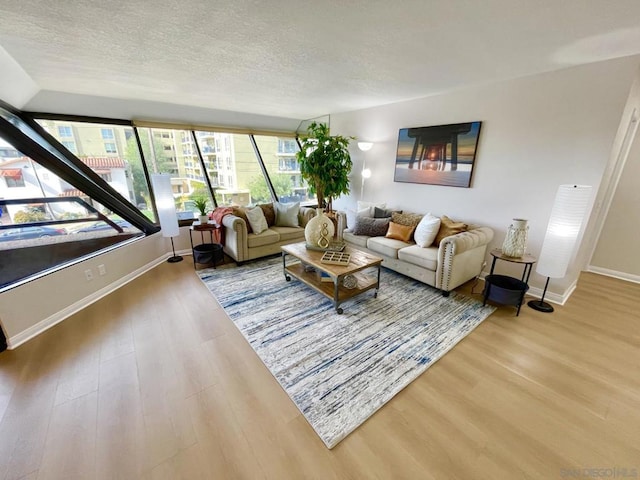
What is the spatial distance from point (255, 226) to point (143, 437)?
111 inches

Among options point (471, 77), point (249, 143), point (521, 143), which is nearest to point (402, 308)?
point (521, 143)

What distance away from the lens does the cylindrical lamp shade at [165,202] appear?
11.4 feet

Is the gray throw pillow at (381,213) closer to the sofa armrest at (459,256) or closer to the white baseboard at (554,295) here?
the sofa armrest at (459,256)

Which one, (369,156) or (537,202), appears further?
(369,156)

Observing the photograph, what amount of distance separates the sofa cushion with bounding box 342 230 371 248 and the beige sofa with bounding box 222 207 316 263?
2.59 ft

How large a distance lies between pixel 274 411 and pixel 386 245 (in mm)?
2378

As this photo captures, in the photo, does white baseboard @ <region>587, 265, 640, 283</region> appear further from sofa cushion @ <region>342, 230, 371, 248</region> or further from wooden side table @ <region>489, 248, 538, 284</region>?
sofa cushion @ <region>342, 230, 371, 248</region>

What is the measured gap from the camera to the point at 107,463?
1288 millimetres

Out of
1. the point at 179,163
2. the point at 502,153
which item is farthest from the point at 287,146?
the point at 502,153

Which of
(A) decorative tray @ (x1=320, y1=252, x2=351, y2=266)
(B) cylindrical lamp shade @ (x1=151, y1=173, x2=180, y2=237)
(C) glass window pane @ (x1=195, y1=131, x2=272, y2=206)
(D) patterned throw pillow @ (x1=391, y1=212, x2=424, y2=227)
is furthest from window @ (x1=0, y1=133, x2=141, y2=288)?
(D) patterned throw pillow @ (x1=391, y1=212, x2=424, y2=227)

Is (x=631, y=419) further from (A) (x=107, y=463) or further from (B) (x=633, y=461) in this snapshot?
(A) (x=107, y=463)

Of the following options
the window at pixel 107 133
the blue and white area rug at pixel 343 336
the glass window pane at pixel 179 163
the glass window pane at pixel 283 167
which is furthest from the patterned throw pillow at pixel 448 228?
the window at pixel 107 133

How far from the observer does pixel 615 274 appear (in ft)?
11.5

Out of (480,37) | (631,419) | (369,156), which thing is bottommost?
(631,419)
